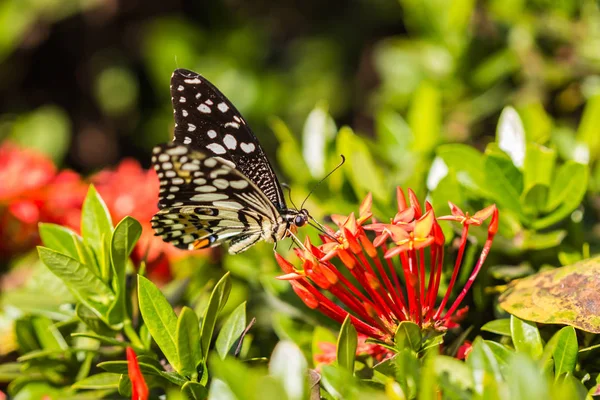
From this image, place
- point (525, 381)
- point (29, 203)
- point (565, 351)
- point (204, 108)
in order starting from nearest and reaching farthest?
1. point (525, 381)
2. point (565, 351)
3. point (204, 108)
4. point (29, 203)

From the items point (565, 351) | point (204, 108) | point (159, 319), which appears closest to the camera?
point (565, 351)

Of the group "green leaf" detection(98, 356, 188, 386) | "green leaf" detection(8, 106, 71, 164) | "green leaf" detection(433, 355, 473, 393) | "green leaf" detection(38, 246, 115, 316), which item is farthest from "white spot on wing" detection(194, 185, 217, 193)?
"green leaf" detection(8, 106, 71, 164)

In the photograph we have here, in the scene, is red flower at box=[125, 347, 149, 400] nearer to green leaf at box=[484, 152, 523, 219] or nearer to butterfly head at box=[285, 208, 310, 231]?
butterfly head at box=[285, 208, 310, 231]

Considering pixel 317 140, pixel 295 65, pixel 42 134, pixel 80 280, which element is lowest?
pixel 80 280

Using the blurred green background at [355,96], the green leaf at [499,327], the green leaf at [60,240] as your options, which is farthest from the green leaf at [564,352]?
the green leaf at [60,240]

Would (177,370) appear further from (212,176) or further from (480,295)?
(480,295)

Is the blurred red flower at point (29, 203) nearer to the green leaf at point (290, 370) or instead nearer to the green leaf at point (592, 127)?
the green leaf at point (290, 370)

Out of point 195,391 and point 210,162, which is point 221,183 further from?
point 195,391

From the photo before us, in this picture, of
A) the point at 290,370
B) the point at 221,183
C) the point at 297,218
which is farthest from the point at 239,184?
the point at 290,370
